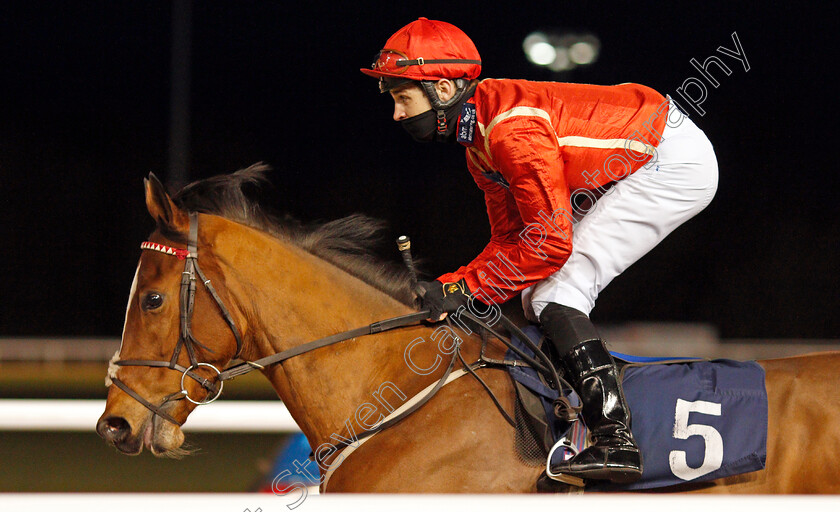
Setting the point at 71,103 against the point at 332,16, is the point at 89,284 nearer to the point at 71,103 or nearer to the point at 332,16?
the point at 71,103

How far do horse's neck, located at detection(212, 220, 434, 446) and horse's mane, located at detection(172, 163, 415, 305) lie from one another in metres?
0.11

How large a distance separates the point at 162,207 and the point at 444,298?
812mm

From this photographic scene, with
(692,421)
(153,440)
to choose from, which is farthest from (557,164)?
(153,440)

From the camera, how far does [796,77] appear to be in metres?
14.1

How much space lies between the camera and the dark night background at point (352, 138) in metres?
14.0

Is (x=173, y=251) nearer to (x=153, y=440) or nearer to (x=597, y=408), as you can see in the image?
(x=153, y=440)

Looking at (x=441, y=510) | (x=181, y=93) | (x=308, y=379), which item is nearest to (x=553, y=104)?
(x=308, y=379)

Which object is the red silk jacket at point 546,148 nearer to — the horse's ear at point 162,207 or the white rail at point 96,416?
the horse's ear at point 162,207

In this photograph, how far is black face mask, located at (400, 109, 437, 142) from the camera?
7.23 feet

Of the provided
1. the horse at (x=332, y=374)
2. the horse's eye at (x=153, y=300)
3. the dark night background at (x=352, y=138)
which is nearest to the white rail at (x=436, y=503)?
the horse at (x=332, y=374)

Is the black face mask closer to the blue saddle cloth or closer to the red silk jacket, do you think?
the red silk jacket

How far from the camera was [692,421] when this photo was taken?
188 cm

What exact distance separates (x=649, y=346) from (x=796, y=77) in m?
6.54

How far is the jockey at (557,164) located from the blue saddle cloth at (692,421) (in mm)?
172
